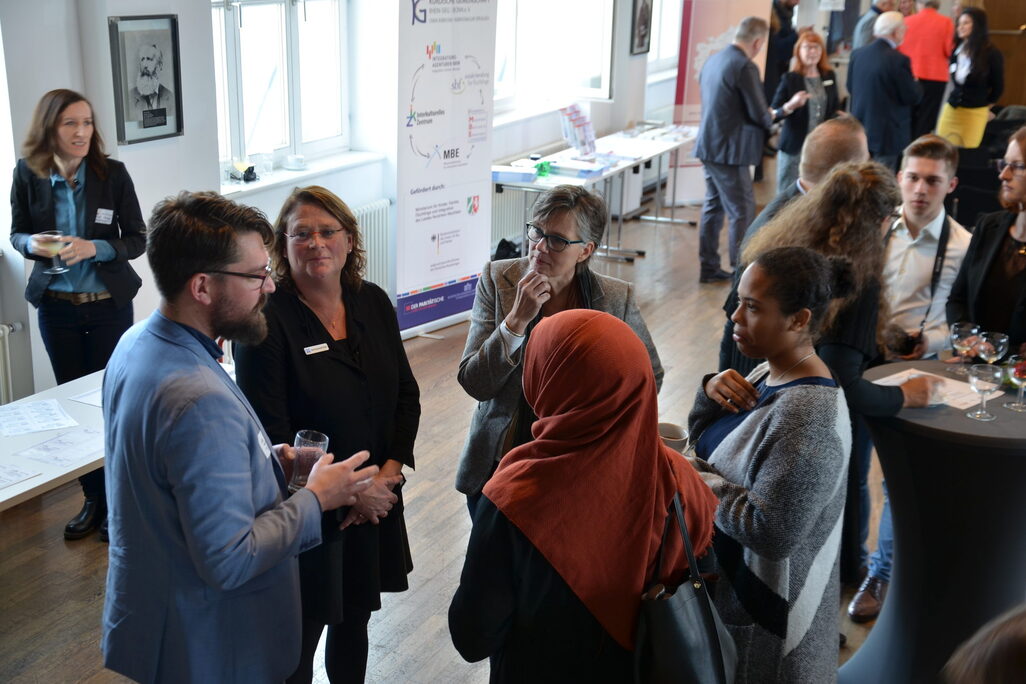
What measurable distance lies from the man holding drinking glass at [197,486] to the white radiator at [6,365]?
2633mm

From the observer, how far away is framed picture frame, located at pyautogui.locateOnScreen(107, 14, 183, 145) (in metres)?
4.37

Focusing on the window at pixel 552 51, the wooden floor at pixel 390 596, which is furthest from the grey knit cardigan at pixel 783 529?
the window at pixel 552 51

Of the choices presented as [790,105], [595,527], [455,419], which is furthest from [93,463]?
[790,105]

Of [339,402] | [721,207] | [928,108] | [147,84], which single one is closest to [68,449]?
[339,402]

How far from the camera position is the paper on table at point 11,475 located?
266cm

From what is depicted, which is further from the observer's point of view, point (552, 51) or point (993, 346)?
point (552, 51)

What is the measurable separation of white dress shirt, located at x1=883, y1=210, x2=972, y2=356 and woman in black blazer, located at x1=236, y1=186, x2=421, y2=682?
1934 millimetres

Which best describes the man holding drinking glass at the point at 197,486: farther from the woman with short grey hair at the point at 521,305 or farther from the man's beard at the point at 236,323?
the woman with short grey hair at the point at 521,305

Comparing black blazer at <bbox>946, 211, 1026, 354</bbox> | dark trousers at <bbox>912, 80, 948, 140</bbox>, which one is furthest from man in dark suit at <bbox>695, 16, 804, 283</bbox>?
black blazer at <bbox>946, 211, 1026, 354</bbox>

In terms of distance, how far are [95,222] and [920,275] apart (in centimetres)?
309

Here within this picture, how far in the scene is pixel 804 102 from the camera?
24.5 feet

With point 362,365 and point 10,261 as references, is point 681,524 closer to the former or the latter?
point 362,365

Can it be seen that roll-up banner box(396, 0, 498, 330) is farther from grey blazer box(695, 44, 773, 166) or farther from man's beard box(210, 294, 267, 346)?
man's beard box(210, 294, 267, 346)

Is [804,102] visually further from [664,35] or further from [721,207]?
[664,35]
